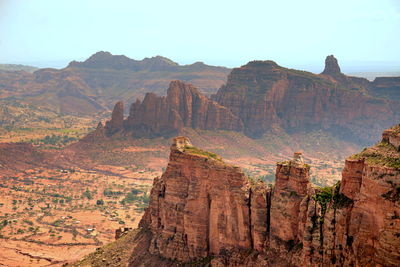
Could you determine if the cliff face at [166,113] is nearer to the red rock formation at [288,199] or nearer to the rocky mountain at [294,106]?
the rocky mountain at [294,106]

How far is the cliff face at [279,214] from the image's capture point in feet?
115

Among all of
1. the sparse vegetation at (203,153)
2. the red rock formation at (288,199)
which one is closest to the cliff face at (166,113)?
the sparse vegetation at (203,153)

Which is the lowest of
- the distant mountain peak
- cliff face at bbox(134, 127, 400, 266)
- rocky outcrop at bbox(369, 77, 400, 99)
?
cliff face at bbox(134, 127, 400, 266)

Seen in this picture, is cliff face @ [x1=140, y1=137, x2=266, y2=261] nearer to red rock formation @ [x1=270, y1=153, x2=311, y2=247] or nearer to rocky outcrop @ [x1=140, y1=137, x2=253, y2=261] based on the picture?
rocky outcrop @ [x1=140, y1=137, x2=253, y2=261]

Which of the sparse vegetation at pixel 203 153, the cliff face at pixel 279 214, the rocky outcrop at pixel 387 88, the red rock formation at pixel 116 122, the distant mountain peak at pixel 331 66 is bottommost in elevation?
the red rock formation at pixel 116 122

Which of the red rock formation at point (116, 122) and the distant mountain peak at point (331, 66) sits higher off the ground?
the distant mountain peak at point (331, 66)

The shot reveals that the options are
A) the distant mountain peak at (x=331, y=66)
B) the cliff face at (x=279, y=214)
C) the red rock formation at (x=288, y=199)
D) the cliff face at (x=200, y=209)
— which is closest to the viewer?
the cliff face at (x=279, y=214)

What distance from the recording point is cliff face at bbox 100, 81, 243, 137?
494 feet

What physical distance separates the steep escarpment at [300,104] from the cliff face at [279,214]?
114408 millimetres

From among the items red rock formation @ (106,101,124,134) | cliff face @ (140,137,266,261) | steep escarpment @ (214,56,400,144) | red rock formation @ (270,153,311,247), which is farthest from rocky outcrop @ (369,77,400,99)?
red rock formation @ (270,153,311,247)

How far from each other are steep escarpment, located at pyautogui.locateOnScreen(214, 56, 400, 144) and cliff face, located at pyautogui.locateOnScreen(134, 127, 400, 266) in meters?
114

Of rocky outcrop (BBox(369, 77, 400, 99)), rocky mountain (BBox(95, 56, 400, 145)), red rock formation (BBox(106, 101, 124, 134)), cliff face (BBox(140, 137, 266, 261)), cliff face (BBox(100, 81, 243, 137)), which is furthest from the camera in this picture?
rocky outcrop (BBox(369, 77, 400, 99))

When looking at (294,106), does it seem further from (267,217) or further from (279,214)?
(279,214)

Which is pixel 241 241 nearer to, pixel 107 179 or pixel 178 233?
pixel 178 233
